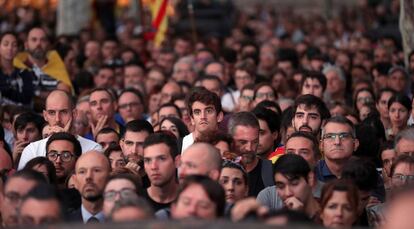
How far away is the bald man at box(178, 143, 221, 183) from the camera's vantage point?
10273 millimetres

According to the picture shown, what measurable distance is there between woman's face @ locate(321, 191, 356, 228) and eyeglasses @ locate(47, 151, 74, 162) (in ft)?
9.95

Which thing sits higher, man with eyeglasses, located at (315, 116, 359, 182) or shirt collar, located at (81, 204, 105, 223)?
man with eyeglasses, located at (315, 116, 359, 182)

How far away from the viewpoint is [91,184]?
1114 centimetres

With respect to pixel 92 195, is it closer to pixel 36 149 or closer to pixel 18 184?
pixel 18 184

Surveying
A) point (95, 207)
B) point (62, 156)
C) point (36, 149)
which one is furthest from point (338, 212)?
point (36, 149)

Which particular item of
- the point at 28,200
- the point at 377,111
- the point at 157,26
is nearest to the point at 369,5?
the point at 157,26

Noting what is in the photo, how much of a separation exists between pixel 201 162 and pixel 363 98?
7579 mm

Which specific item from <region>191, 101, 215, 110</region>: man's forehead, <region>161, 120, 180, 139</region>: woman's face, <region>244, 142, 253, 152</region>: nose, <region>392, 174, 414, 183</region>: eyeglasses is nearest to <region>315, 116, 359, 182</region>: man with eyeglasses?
<region>244, 142, 253, 152</region>: nose

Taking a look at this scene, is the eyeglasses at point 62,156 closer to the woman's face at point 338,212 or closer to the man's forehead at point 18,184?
the man's forehead at point 18,184

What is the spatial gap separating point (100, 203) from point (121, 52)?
12844 mm

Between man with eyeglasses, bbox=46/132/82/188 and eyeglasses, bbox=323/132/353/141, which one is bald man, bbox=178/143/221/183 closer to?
man with eyeglasses, bbox=46/132/82/188

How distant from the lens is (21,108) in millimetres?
15781

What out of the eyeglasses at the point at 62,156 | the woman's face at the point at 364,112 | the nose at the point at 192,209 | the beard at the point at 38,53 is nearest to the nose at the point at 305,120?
the woman's face at the point at 364,112

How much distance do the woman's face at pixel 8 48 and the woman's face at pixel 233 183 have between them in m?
6.75
